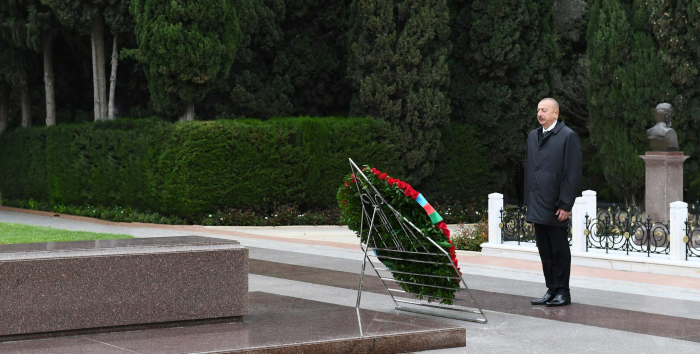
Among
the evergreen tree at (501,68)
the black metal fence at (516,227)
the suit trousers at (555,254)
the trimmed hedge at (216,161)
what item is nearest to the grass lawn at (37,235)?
the trimmed hedge at (216,161)

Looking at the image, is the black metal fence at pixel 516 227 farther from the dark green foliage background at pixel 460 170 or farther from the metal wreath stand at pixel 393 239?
the dark green foliage background at pixel 460 170

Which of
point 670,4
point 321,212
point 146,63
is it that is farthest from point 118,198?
point 670,4

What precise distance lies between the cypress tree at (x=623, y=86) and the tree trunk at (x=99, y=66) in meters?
13.3

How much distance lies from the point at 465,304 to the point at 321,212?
12.7 m

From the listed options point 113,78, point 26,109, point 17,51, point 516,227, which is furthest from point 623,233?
point 26,109

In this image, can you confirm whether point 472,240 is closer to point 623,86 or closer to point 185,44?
point 623,86

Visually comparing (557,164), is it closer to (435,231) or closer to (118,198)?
(435,231)

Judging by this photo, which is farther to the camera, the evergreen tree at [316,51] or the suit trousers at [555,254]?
the evergreen tree at [316,51]

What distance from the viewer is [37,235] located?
590 inches

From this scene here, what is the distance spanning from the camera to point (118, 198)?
21375 millimetres

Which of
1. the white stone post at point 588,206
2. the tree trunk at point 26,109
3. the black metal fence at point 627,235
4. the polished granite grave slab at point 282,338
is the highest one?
the tree trunk at point 26,109

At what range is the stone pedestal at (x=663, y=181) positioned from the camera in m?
13.1

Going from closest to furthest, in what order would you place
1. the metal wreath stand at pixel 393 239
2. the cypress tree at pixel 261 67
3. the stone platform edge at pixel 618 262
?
the metal wreath stand at pixel 393 239
the stone platform edge at pixel 618 262
the cypress tree at pixel 261 67

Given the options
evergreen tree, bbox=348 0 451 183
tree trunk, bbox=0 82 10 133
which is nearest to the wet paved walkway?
evergreen tree, bbox=348 0 451 183
